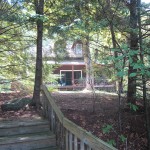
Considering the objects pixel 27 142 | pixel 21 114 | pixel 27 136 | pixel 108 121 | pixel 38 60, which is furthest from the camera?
pixel 38 60

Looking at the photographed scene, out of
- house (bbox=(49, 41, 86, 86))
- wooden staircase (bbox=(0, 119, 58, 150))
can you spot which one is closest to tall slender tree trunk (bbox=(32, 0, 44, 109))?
wooden staircase (bbox=(0, 119, 58, 150))

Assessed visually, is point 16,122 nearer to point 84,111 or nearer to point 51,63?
point 84,111

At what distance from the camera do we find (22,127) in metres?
6.01

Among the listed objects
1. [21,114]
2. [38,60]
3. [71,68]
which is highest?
[71,68]

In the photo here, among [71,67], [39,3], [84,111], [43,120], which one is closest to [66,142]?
[43,120]

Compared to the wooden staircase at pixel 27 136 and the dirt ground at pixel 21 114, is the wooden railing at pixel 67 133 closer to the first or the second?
the wooden staircase at pixel 27 136

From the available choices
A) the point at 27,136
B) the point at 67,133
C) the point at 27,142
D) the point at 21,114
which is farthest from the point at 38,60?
the point at 67,133

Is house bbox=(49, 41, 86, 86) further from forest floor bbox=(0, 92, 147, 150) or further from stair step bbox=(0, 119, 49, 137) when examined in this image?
stair step bbox=(0, 119, 49, 137)

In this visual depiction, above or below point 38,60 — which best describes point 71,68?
above

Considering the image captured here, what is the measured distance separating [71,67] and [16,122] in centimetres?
2324

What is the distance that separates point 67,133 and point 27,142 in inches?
45.3

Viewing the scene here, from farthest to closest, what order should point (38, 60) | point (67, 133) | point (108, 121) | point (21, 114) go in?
point (38, 60) < point (21, 114) < point (108, 121) < point (67, 133)

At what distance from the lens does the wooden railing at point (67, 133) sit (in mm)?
3502

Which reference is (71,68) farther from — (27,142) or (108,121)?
(27,142)
